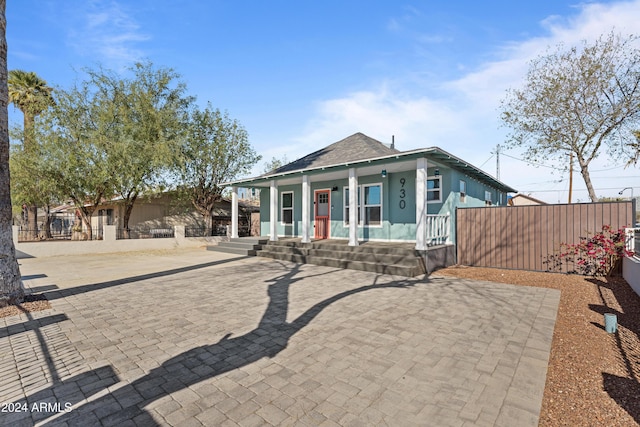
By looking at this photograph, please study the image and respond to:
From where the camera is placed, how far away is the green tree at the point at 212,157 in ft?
55.7

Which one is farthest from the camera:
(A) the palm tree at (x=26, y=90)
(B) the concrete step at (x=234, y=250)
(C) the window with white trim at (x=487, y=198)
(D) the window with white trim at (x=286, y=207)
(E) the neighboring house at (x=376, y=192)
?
(A) the palm tree at (x=26, y=90)

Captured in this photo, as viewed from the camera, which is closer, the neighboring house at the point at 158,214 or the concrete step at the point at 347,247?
the concrete step at the point at 347,247

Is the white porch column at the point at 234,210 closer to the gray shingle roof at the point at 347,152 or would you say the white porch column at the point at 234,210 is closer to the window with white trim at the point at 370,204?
the gray shingle roof at the point at 347,152

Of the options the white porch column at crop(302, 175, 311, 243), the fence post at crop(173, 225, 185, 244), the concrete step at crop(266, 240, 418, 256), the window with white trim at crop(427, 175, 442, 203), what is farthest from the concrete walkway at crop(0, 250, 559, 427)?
the fence post at crop(173, 225, 185, 244)

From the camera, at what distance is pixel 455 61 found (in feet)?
33.2

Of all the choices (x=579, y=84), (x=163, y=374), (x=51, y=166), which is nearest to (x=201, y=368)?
(x=163, y=374)

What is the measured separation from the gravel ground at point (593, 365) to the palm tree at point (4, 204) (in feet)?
24.0

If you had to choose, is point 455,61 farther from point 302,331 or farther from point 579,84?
point 302,331

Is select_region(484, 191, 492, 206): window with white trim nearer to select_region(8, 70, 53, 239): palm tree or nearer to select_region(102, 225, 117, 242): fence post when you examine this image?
select_region(102, 225, 117, 242): fence post

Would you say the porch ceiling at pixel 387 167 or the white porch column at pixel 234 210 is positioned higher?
the porch ceiling at pixel 387 167

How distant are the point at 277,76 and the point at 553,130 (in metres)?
13.6

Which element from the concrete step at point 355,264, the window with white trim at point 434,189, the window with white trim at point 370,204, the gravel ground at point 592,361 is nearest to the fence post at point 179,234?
the concrete step at point 355,264

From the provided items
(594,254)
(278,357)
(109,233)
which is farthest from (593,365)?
(109,233)

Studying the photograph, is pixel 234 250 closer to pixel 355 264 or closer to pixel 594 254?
pixel 355 264
